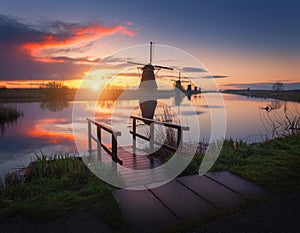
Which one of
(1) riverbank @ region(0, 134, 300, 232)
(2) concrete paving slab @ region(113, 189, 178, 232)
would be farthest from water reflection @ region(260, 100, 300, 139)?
(2) concrete paving slab @ region(113, 189, 178, 232)

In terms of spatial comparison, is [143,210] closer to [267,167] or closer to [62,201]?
[62,201]

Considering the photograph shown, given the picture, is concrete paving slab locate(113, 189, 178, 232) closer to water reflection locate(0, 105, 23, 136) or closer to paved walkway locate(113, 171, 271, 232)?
paved walkway locate(113, 171, 271, 232)

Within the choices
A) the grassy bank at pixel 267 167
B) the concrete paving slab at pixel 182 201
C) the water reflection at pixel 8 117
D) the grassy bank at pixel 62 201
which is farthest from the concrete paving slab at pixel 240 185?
the water reflection at pixel 8 117

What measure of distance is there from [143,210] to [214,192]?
1261 millimetres

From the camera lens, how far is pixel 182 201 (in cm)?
298

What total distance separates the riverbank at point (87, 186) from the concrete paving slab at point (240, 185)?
0.15m

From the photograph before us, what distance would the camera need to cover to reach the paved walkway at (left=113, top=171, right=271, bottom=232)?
2551 mm

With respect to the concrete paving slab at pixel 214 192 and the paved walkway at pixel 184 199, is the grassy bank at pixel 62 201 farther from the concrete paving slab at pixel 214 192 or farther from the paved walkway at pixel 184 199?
the concrete paving slab at pixel 214 192

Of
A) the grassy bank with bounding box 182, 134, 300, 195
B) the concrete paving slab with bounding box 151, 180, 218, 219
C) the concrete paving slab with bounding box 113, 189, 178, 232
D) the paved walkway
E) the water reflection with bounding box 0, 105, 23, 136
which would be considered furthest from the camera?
the water reflection with bounding box 0, 105, 23, 136

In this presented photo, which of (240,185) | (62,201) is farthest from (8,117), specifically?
(240,185)

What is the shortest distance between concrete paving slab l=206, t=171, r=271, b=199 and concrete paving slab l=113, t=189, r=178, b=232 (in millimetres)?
1384

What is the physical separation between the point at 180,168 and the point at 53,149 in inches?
351

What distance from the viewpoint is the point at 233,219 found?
2477 millimetres

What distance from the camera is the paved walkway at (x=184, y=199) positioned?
2.55 m
